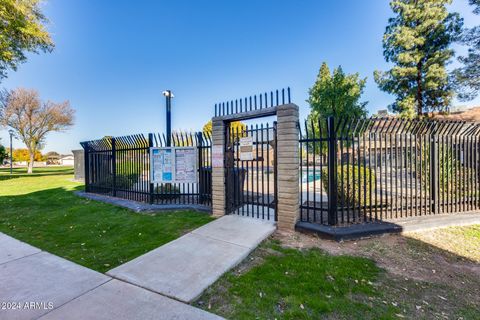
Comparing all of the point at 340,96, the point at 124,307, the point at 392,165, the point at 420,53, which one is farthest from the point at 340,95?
the point at 124,307

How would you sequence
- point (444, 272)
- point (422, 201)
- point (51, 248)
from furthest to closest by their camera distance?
1. point (422, 201)
2. point (51, 248)
3. point (444, 272)

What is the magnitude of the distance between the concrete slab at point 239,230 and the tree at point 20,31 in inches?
720

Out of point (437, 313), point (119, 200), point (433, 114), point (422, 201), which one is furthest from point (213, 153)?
point (433, 114)

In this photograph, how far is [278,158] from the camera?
16.7 feet

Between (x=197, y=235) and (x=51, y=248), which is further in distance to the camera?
(x=197, y=235)

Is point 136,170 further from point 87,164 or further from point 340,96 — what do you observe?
point 340,96

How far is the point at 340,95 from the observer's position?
Answer: 2039cm

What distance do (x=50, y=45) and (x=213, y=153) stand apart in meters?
18.4

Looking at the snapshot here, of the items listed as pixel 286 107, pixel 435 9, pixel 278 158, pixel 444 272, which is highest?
pixel 435 9

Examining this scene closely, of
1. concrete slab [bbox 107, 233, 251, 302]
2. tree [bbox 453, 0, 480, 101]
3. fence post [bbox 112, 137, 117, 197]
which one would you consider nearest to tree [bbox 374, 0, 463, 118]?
tree [bbox 453, 0, 480, 101]

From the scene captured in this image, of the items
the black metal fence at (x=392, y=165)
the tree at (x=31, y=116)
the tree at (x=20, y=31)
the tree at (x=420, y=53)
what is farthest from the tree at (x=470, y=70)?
the tree at (x=31, y=116)

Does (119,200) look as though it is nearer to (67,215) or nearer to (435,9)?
(67,215)

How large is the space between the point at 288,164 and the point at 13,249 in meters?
5.51

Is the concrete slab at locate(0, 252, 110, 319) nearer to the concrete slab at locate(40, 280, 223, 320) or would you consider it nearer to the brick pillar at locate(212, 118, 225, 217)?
the concrete slab at locate(40, 280, 223, 320)
